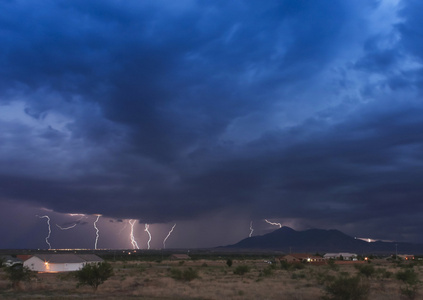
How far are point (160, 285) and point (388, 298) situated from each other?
22410 mm

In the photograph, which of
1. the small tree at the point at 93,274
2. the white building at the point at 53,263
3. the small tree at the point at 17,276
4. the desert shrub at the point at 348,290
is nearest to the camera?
the desert shrub at the point at 348,290

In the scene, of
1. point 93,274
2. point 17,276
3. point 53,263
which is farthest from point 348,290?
point 53,263

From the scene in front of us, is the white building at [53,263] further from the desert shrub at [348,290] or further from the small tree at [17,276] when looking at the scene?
the desert shrub at [348,290]

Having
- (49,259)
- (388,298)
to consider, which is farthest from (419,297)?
(49,259)

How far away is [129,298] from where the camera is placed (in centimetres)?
3238

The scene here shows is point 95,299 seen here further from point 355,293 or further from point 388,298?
point 388,298

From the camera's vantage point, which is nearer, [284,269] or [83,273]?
[83,273]

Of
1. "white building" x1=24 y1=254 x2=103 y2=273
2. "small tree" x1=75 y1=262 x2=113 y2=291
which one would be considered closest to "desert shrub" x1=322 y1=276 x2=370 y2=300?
"small tree" x1=75 y1=262 x2=113 y2=291

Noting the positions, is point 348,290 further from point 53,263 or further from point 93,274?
point 53,263

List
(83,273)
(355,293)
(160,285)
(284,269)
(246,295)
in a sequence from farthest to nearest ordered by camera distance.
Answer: (284,269)
(160,285)
(83,273)
(246,295)
(355,293)

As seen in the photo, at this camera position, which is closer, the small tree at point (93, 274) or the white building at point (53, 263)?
the small tree at point (93, 274)

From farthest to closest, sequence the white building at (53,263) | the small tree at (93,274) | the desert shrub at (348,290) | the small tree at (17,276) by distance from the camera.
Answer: the white building at (53,263)
the small tree at (17,276)
the small tree at (93,274)
the desert shrub at (348,290)

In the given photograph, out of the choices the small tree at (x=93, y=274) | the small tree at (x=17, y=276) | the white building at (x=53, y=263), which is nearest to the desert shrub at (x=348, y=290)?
the small tree at (x=93, y=274)

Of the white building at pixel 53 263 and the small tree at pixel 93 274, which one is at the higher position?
the small tree at pixel 93 274
